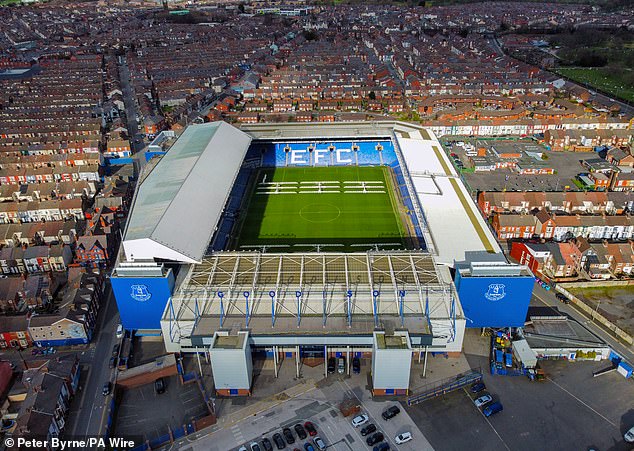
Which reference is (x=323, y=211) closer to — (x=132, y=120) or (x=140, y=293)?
(x=140, y=293)

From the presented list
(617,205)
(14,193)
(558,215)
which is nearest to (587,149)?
(617,205)

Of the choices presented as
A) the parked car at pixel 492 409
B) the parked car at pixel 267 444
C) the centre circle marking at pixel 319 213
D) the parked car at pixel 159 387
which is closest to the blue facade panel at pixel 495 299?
the parked car at pixel 492 409

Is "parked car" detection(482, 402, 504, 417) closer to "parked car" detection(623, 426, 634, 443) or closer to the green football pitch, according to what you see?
"parked car" detection(623, 426, 634, 443)

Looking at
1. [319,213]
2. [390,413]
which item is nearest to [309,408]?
[390,413]

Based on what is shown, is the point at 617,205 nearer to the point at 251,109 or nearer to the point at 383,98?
the point at 383,98

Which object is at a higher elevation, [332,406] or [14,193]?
[14,193]

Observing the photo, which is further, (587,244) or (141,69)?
(141,69)
